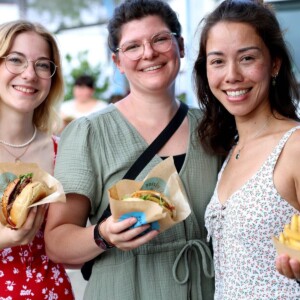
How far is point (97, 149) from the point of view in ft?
8.54

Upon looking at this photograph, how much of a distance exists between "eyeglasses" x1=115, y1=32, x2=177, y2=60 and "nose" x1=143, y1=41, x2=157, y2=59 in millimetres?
15

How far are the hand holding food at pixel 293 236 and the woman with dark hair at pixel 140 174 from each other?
25.2 inches

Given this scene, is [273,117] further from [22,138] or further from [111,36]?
[22,138]

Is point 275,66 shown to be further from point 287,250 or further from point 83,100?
point 83,100

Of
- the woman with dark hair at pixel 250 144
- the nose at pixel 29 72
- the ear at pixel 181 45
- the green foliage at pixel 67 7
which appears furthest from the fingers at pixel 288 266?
the green foliage at pixel 67 7

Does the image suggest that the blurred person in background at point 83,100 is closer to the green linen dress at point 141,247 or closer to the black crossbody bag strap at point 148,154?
the black crossbody bag strap at point 148,154

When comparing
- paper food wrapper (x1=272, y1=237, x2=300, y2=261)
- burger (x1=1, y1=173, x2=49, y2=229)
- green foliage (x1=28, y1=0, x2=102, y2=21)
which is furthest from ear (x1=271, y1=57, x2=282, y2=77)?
green foliage (x1=28, y1=0, x2=102, y2=21)

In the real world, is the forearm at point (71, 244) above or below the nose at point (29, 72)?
below

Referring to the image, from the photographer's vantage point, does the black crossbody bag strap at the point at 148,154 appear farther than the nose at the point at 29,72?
No

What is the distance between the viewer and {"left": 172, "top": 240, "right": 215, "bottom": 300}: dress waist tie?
255 centimetres

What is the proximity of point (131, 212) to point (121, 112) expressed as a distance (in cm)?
71

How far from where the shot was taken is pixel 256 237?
2.25 metres

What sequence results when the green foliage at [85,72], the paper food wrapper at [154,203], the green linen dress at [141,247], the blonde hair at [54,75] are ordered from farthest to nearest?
1. the green foliage at [85,72]
2. the blonde hair at [54,75]
3. the green linen dress at [141,247]
4. the paper food wrapper at [154,203]

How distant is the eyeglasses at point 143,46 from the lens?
8.72 feet
